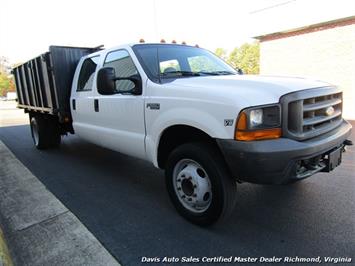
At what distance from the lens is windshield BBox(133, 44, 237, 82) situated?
3.54 m

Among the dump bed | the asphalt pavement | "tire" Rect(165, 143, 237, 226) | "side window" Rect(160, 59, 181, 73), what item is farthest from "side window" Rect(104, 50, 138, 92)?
the dump bed

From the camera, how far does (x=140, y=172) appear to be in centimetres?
504

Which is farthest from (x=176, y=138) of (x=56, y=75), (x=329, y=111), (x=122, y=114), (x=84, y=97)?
(x=56, y=75)

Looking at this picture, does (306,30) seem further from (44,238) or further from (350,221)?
(44,238)

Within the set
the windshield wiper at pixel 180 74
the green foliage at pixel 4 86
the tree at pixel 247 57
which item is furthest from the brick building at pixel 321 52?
the green foliage at pixel 4 86

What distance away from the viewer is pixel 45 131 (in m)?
6.83

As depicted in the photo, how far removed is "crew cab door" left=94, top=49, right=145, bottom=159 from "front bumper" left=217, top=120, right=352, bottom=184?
1329 millimetres

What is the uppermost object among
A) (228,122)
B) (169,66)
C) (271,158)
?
(169,66)

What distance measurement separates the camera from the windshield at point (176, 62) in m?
3.54

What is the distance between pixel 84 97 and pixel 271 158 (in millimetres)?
3357

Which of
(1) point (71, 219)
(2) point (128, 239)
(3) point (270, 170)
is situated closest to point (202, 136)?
(3) point (270, 170)

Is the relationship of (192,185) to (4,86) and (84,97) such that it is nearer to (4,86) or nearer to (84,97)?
(84,97)

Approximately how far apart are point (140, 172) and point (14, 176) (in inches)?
86.2

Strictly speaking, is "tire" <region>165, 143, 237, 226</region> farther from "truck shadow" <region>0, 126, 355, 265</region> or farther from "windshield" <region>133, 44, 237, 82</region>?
"windshield" <region>133, 44, 237, 82</region>
